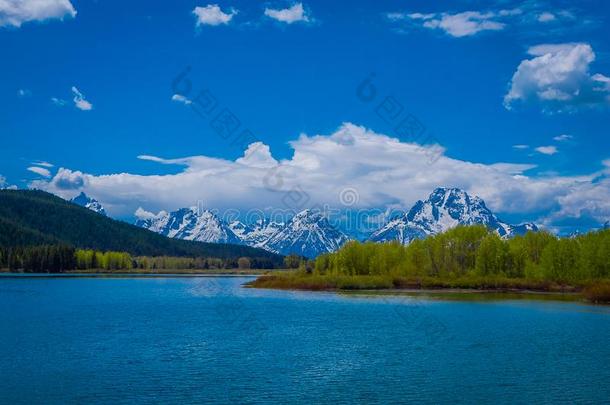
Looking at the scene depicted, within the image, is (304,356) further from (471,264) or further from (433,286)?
(471,264)

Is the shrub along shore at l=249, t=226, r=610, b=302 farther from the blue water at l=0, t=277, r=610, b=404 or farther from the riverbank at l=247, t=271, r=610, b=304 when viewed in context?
the blue water at l=0, t=277, r=610, b=404

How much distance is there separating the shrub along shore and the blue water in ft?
148

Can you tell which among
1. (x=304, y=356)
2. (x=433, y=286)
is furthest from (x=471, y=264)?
(x=304, y=356)

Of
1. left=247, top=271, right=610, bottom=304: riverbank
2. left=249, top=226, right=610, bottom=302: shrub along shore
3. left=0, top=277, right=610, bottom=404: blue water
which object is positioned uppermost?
left=249, top=226, right=610, bottom=302: shrub along shore

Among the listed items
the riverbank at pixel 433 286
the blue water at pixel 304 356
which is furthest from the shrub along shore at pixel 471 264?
the blue water at pixel 304 356

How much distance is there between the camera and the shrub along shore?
110781 millimetres

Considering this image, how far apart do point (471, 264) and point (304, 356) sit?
99.8 meters

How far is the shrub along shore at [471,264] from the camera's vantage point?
110781mm

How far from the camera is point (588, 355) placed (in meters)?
40.3

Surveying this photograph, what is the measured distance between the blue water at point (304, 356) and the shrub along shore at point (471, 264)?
1776 inches

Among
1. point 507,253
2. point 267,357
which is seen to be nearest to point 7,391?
point 267,357

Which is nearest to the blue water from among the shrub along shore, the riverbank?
the riverbank

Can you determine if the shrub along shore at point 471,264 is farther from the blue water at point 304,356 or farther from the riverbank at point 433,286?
the blue water at point 304,356

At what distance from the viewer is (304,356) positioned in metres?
39.3
